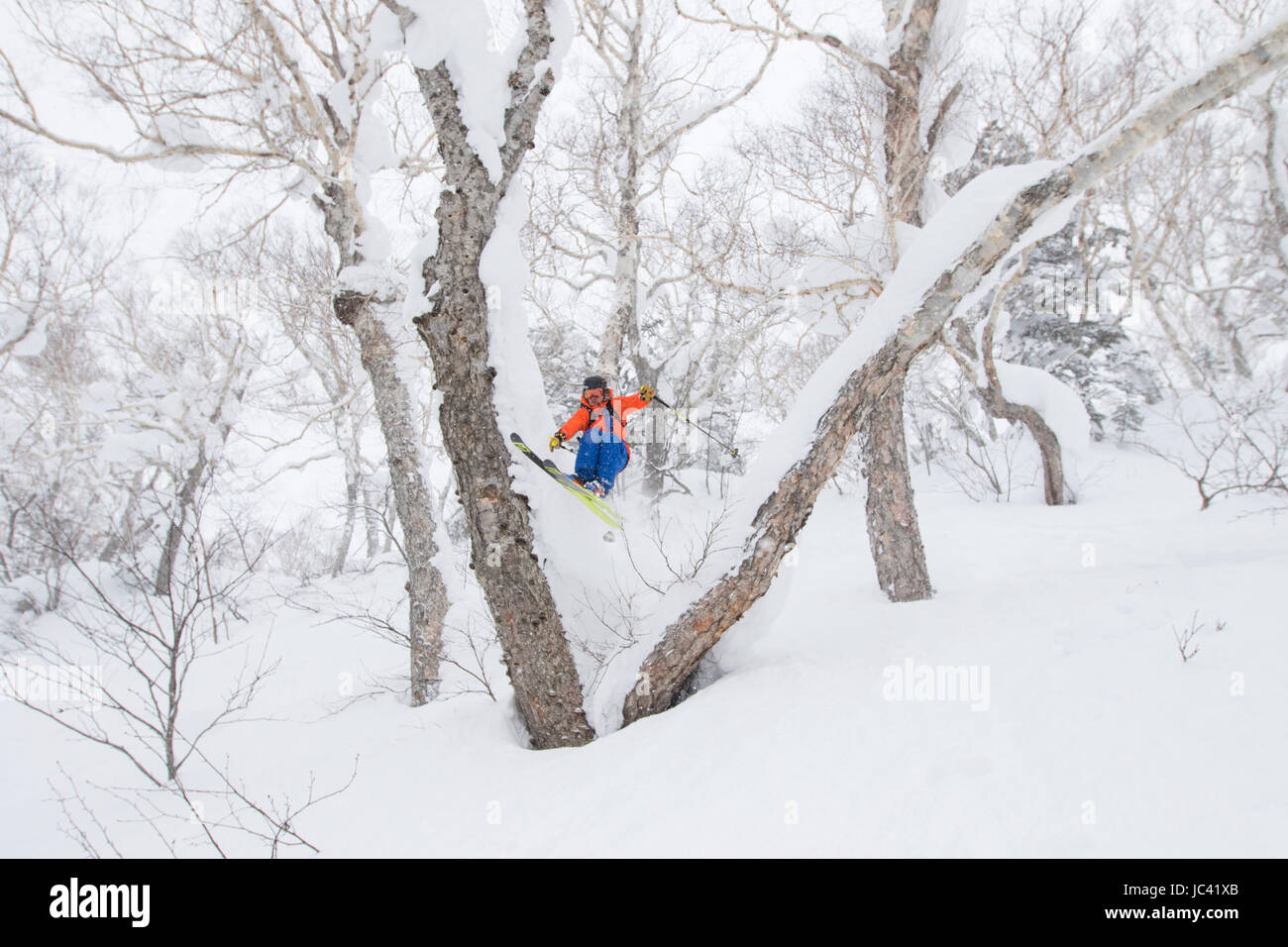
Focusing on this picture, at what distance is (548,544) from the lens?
3.52 metres

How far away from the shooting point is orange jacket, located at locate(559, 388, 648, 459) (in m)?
5.35

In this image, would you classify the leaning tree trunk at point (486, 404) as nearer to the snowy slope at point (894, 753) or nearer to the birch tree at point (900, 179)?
the snowy slope at point (894, 753)

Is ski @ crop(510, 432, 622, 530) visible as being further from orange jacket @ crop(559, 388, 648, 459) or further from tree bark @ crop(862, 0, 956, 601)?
tree bark @ crop(862, 0, 956, 601)

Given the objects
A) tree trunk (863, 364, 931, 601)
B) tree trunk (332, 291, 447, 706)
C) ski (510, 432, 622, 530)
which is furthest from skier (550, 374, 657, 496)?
tree trunk (863, 364, 931, 601)

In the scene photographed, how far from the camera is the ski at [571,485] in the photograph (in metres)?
3.40

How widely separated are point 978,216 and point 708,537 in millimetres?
2447

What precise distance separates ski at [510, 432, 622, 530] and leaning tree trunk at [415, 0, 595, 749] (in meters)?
0.12

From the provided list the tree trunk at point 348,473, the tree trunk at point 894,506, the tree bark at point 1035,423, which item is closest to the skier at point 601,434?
the tree trunk at point 894,506

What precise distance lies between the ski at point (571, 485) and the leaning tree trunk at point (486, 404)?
12 centimetres

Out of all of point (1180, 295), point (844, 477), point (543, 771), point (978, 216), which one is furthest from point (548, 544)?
point (1180, 295)

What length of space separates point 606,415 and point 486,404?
2315 mm

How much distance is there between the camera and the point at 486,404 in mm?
3305

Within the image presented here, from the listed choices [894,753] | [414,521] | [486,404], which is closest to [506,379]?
[486,404]
